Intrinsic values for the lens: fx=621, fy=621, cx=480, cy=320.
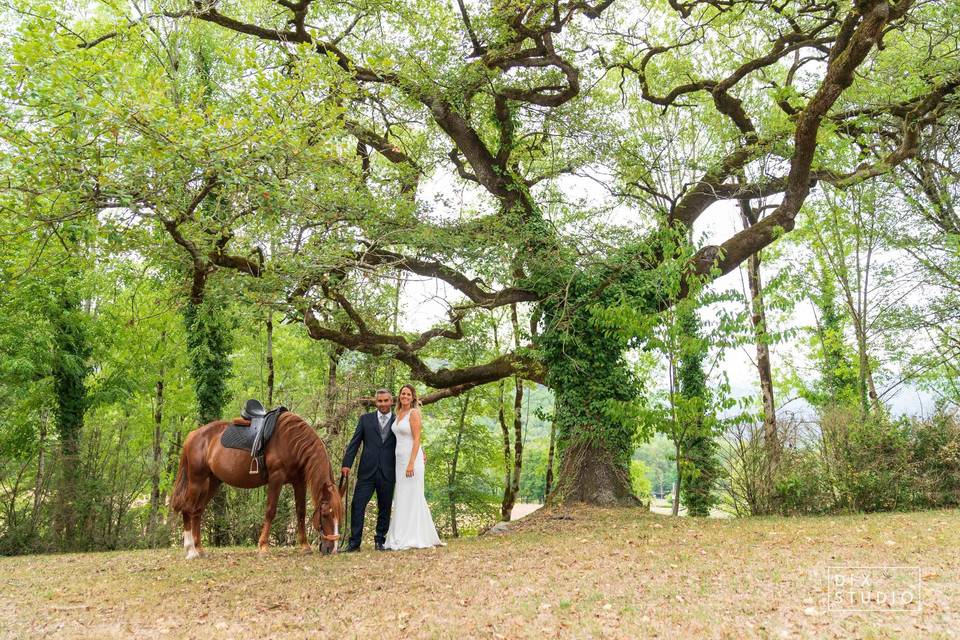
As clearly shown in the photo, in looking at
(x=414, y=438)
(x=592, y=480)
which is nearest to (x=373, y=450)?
(x=414, y=438)

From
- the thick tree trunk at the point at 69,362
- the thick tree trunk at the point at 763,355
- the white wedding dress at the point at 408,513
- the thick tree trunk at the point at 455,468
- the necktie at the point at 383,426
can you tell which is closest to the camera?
the white wedding dress at the point at 408,513

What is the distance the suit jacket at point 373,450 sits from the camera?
8.34 metres

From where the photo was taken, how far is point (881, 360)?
18922 mm

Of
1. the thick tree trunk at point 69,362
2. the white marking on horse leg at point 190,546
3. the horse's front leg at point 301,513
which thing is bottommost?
the white marking on horse leg at point 190,546

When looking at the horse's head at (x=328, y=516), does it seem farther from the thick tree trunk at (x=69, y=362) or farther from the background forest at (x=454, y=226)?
the thick tree trunk at (x=69, y=362)

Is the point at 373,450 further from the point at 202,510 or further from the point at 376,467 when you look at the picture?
the point at 202,510

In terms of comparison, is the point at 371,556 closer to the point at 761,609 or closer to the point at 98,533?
the point at 761,609

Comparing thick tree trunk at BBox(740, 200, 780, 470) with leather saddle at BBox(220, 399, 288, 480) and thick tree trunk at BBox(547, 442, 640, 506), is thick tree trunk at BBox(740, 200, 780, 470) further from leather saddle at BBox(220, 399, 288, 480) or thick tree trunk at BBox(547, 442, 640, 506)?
leather saddle at BBox(220, 399, 288, 480)

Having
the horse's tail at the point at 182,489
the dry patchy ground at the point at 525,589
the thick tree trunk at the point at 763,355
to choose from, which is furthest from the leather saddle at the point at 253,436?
the thick tree trunk at the point at 763,355

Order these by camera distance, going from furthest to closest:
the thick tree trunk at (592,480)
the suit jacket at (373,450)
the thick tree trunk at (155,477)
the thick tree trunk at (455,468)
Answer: the thick tree trunk at (455,468) → the thick tree trunk at (155,477) → the thick tree trunk at (592,480) → the suit jacket at (373,450)

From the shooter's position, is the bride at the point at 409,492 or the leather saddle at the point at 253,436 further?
the bride at the point at 409,492

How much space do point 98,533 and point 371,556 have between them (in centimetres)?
753

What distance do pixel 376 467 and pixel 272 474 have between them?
1.33 meters

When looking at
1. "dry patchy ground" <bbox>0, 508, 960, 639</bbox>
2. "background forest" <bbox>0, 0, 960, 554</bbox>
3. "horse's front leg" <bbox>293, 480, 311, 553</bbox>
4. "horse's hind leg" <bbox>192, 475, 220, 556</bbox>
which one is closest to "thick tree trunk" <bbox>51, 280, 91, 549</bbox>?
"background forest" <bbox>0, 0, 960, 554</bbox>
